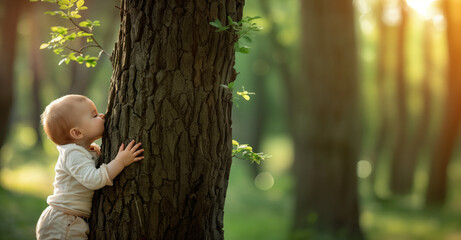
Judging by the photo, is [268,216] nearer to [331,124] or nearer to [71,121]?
[331,124]

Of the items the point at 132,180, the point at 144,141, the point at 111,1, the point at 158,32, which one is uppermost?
the point at 111,1

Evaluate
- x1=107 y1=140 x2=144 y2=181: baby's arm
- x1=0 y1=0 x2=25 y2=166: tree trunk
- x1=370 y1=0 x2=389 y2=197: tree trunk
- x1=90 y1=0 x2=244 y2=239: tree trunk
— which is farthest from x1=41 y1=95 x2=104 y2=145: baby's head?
x1=370 y1=0 x2=389 y2=197: tree trunk

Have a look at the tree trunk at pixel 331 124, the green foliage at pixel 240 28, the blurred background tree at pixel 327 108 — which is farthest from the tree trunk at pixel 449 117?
the green foliage at pixel 240 28

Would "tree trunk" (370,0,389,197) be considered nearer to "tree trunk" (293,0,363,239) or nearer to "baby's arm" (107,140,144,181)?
"tree trunk" (293,0,363,239)

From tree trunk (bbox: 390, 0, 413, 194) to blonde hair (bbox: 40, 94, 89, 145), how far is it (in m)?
17.3

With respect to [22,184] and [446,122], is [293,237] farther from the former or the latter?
[22,184]

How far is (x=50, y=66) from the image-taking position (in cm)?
2414

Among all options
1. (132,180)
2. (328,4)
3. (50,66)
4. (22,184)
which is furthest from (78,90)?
(132,180)

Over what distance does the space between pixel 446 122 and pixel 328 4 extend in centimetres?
715

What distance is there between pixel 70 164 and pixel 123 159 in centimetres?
36

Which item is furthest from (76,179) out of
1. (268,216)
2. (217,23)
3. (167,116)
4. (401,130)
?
(401,130)

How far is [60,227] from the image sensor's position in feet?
10.3

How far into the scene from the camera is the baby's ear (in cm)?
315

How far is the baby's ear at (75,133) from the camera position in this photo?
10.3 feet
